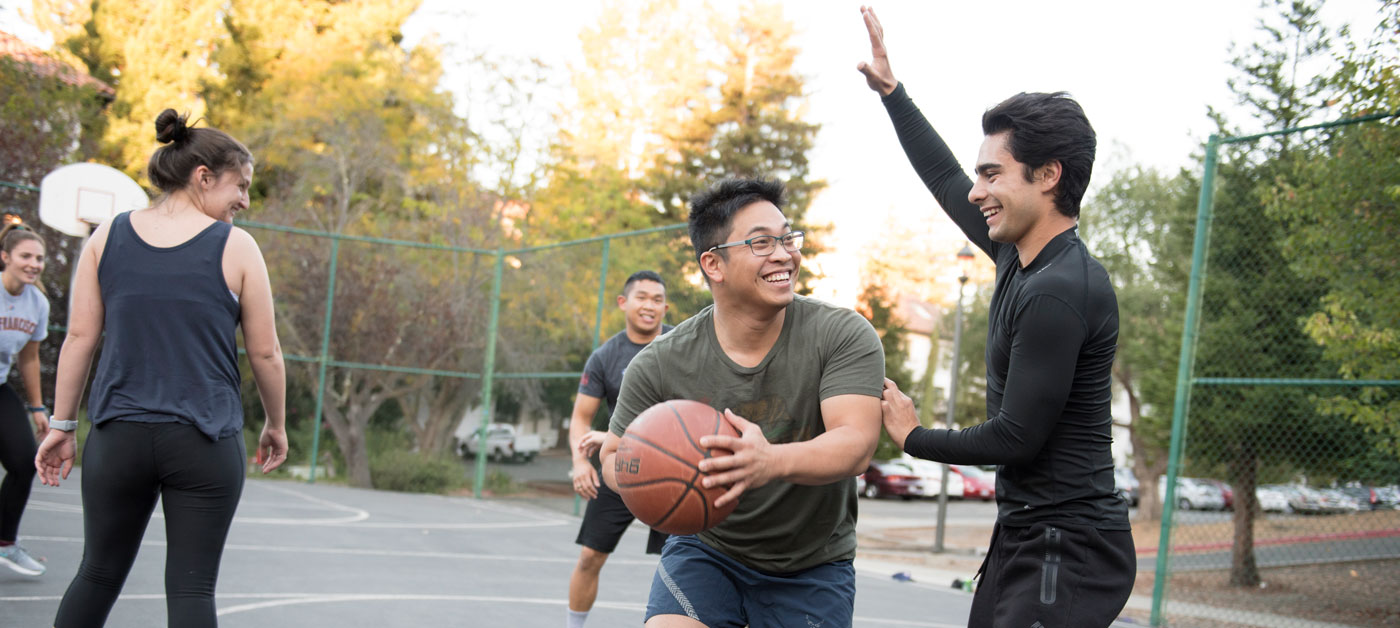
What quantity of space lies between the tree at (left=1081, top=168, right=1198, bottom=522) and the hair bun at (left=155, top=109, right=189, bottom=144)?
1678 cm

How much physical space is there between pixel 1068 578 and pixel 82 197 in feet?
44.4

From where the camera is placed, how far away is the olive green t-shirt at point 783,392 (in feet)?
10.0

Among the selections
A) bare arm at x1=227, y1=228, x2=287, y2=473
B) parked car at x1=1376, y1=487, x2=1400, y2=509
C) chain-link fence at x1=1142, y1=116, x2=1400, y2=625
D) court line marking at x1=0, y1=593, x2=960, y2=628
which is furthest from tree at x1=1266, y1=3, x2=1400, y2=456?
bare arm at x1=227, y1=228, x2=287, y2=473

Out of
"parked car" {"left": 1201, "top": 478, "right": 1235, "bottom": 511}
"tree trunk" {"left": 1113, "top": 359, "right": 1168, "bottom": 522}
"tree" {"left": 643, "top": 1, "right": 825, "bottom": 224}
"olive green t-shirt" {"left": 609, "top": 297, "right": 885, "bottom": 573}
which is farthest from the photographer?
"tree" {"left": 643, "top": 1, "right": 825, "bottom": 224}

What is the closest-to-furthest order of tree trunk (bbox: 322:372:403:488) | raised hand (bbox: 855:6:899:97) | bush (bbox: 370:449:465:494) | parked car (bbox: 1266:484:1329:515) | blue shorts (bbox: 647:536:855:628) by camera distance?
blue shorts (bbox: 647:536:855:628)
raised hand (bbox: 855:6:899:97)
parked car (bbox: 1266:484:1329:515)
bush (bbox: 370:449:465:494)
tree trunk (bbox: 322:372:403:488)

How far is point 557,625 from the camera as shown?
6.12 meters

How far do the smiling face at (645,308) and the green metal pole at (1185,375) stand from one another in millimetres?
4387

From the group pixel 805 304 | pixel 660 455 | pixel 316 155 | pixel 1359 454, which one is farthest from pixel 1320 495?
pixel 316 155

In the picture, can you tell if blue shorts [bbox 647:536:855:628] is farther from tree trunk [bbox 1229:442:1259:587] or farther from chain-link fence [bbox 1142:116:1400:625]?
tree trunk [bbox 1229:442:1259:587]

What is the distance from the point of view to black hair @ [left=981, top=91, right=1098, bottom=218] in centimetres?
275

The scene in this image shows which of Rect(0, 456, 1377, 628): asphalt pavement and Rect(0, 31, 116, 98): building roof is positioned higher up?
Rect(0, 31, 116, 98): building roof

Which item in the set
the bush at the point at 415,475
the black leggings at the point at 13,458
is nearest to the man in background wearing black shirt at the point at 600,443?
the black leggings at the point at 13,458

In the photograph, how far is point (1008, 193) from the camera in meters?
2.83

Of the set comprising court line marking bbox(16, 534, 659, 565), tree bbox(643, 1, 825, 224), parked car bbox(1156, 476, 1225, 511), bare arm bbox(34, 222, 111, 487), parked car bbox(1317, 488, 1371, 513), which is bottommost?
court line marking bbox(16, 534, 659, 565)
